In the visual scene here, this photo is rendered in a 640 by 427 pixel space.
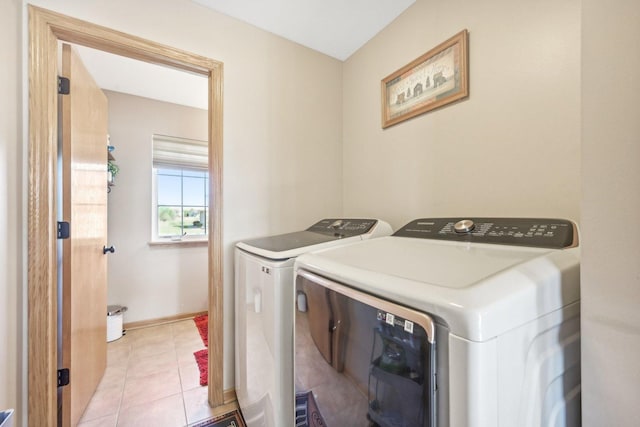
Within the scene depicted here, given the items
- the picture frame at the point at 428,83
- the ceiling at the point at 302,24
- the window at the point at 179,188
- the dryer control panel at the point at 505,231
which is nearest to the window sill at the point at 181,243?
the window at the point at 179,188

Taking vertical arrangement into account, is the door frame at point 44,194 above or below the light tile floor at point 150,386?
above

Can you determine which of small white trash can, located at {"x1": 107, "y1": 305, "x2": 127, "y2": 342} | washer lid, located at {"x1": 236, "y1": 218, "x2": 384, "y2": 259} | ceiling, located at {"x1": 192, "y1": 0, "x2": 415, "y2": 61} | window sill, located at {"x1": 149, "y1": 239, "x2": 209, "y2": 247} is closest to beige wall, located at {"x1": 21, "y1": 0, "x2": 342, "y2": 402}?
ceiling, located at {"x1": 192, "y1": 0, "x2": 415, "y2": 61}

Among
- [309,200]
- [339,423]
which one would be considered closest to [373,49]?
[309,200]

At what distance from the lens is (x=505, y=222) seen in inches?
38.0

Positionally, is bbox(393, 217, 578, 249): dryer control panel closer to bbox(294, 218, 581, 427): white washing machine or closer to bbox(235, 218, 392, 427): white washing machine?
bbox(294, 218, 581, 427): white washing machine

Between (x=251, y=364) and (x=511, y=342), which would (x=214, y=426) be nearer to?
(x=251, y=364)

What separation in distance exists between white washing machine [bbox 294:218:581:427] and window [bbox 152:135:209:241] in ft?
8.63

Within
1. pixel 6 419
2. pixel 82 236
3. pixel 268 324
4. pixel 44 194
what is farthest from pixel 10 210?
pixel 268 324

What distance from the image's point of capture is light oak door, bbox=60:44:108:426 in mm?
1283

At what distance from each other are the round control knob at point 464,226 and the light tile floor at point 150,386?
1.65m

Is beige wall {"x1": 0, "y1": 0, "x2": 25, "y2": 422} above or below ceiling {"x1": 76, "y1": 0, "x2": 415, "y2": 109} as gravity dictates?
below

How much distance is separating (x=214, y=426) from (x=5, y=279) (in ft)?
3.90

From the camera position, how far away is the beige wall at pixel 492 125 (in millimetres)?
964

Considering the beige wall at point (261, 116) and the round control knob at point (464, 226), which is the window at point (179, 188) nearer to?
the beige wall at point (261, 116)
